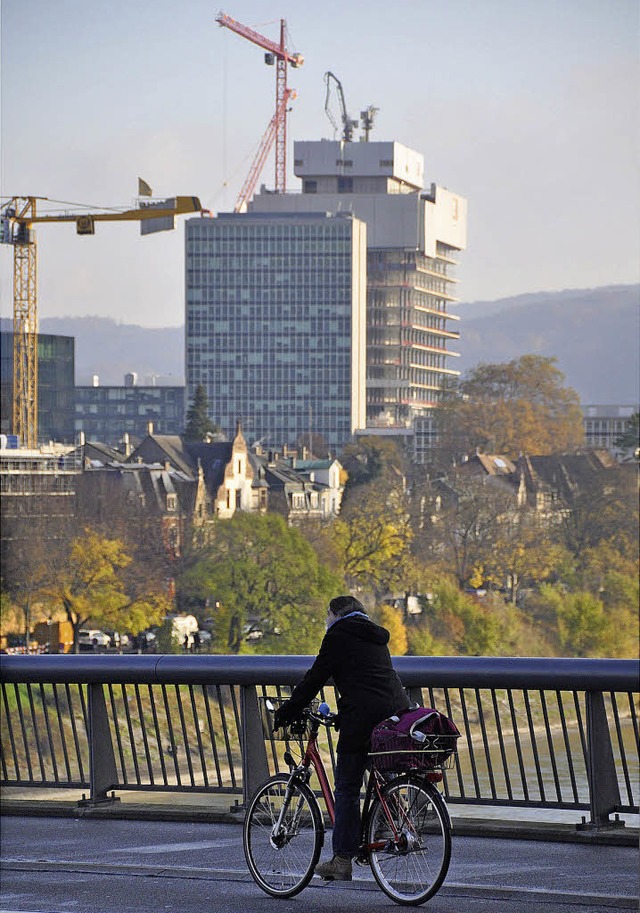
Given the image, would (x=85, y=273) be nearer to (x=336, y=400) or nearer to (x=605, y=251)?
(x=336, y=400)

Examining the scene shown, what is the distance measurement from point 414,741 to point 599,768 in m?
2.03

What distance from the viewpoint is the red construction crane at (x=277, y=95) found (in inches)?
7180

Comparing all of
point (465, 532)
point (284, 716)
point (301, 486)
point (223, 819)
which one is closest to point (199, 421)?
point (301, 486)

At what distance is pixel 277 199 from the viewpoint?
7092 inches

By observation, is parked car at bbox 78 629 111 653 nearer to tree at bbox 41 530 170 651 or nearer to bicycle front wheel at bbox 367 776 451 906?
tree at bbox 41 530 170 651

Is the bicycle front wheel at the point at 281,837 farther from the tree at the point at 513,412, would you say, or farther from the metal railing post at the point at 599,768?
the tree at the point at 513,412

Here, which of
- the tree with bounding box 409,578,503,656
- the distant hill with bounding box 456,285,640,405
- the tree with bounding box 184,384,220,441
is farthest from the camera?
the distant hill with bounding box 456,285,640,405

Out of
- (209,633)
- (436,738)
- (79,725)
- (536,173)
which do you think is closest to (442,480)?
(209,633)

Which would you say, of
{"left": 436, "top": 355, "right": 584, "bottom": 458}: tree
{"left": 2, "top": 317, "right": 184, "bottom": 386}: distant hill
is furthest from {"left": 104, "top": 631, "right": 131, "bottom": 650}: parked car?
{"left": 2, "top": 317, "right": 184, "bottom": 386}: distant hill

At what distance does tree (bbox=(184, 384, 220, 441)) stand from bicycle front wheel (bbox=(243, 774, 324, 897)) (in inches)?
5473

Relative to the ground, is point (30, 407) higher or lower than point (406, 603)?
higher

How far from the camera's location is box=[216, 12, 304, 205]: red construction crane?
598ft

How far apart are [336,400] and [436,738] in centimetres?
15579

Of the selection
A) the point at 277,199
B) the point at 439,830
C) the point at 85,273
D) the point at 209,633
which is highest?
the point at 277,199
